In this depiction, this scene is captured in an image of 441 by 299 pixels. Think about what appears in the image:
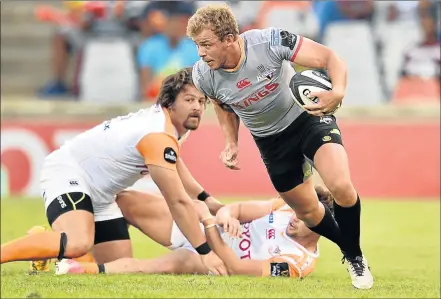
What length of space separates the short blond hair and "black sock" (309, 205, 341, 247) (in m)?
1.60

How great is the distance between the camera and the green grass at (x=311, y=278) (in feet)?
21.6

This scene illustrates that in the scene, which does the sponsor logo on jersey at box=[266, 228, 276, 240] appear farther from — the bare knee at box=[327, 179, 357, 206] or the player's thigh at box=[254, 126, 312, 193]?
the bare knee at box=[327, 179, 357, 206]

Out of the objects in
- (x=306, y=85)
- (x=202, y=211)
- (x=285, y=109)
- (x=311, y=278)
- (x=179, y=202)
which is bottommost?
(x=311, y=278)

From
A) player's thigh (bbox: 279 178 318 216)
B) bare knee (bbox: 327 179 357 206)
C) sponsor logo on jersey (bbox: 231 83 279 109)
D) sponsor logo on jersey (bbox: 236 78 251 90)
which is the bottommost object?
player's thigh (bbox: 279 178 318 216)

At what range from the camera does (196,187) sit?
29.3 feet

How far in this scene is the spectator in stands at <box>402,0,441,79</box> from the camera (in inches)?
651

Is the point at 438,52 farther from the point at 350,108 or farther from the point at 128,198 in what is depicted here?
the point at 128,198

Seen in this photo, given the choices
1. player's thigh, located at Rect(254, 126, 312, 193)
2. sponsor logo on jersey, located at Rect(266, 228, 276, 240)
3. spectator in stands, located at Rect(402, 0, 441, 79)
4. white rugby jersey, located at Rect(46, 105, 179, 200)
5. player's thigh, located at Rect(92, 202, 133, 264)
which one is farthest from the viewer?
spectator in stands, located at Rect(402, 0, 441, 79)

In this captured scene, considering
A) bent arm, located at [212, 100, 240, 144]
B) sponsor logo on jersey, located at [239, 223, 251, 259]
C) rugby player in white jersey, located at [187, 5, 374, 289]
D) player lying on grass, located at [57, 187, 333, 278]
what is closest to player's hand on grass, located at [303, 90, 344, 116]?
rugby player in white jersey, located at [187, 5, 374, 289]

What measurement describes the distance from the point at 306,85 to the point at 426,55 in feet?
33.5

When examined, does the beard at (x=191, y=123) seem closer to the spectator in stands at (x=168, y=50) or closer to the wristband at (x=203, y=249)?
the wristband at (x=203, y=249)

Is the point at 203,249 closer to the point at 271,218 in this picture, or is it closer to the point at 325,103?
the point at 271,218

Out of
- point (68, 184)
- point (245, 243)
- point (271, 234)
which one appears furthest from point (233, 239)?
point (68, 184)

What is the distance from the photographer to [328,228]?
7.63 m
